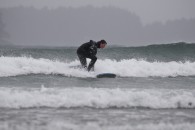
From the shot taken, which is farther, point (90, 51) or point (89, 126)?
point (90, 51)

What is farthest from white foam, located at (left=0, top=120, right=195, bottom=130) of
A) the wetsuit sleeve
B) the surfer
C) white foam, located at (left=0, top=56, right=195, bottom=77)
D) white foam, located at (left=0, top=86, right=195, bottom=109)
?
white foam, located at (left=0, top=56, right=195, bottom=77)

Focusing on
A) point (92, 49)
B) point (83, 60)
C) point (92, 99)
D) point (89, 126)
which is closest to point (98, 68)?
point (83, 60)

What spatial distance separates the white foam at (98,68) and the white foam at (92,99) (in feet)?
17.0

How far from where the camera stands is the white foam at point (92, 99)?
24.9ft

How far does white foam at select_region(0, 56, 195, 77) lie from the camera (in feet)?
46.1

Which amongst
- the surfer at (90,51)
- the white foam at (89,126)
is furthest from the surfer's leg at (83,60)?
the white foam at (89,126)

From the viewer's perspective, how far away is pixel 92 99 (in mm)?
7848

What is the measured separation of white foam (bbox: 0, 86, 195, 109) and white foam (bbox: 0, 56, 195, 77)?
17.0 ft

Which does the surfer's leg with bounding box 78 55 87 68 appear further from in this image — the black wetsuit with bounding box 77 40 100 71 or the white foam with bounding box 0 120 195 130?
the white foam with bounding box 0 120 195 130

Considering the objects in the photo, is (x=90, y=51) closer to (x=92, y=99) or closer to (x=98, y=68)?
(x=98, y=68)

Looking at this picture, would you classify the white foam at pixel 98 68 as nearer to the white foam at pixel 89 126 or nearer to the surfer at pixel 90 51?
the surfer at pixel 90 51

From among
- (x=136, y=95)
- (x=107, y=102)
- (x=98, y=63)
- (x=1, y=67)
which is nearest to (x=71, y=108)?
(x=107, y=102)

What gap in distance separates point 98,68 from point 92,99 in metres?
7.93

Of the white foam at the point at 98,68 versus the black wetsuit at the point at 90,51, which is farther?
the white foam at the point at 98,68
